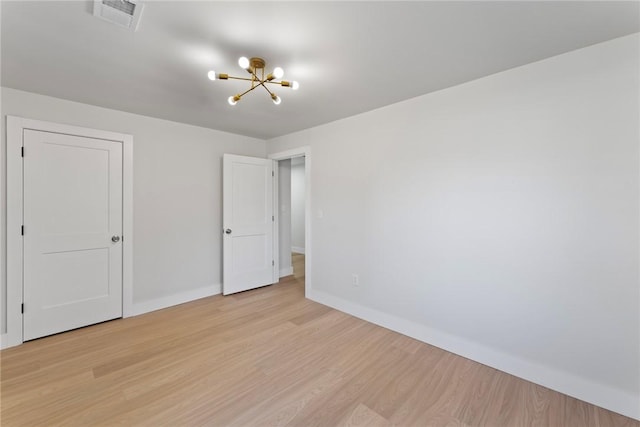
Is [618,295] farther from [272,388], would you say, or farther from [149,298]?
[149,298]

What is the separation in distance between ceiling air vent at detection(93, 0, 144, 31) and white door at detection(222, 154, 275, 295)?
220cm

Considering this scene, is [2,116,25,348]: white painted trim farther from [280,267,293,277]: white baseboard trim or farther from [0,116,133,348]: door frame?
[280,267,293,277]: white baseboard trim

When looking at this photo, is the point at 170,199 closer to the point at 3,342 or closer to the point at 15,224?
the point at 15,224

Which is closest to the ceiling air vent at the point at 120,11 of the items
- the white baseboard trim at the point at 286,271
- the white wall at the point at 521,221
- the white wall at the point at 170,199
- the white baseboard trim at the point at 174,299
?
the white wall at the point at 170,199

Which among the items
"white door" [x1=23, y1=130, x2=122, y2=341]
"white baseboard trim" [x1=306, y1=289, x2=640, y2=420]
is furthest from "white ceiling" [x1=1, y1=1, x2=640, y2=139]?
"white baseboard trim" [x1=306, y1=289, x2=640, y2=420]

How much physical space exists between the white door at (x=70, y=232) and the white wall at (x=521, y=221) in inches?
111

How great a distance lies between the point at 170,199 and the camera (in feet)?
11.0

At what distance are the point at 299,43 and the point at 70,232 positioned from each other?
292cm

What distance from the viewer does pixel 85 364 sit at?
2131mm

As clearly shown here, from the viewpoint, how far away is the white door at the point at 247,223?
→ 371 cm

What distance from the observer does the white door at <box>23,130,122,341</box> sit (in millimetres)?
2502

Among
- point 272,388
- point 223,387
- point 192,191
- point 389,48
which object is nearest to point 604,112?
point 389,48

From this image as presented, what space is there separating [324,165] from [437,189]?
58.6 inches

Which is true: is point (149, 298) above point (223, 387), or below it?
above
